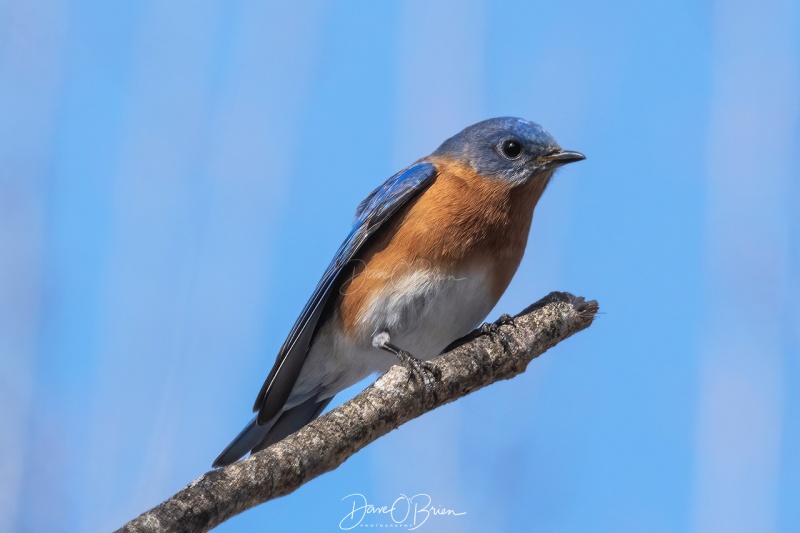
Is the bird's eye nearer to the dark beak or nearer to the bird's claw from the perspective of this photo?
the dark beak

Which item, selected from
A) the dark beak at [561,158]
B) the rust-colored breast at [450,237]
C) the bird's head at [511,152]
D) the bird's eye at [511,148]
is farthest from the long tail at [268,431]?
the dark beak at [561,158]

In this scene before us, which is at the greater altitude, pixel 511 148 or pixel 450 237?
pixel 511 148

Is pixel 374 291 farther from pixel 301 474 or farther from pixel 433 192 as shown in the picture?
pixel 301 474

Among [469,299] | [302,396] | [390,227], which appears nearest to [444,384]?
[469,299]

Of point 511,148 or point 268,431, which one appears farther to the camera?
point 511,148

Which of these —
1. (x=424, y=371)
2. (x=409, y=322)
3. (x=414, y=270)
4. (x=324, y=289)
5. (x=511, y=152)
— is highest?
(x=511, y=152)

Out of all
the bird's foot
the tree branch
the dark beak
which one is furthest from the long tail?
the dark beak

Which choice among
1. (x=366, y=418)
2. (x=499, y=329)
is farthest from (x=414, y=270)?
(x=366, y=418)

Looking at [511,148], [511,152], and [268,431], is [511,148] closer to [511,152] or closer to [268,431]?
[511,152]
